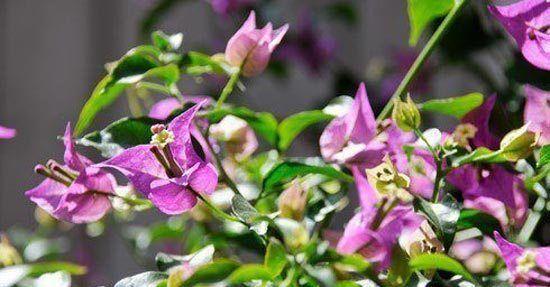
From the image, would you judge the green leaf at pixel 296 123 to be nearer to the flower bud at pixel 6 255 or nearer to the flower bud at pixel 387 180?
the flower bud at pixel 387 180

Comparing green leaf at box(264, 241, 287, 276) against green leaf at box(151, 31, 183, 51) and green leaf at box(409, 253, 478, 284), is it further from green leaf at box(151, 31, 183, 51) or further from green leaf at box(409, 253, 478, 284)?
green leaf at box(151, 31, 183, 51)

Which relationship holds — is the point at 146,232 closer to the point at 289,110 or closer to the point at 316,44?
the point at 316,44

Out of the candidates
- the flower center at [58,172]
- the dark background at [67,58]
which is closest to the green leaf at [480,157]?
the flower center at [58,172]

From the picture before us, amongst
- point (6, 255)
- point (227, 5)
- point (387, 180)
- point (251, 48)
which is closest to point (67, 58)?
point (227, 5)

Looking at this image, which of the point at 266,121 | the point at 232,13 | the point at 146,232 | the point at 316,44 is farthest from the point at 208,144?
the point at 316,44

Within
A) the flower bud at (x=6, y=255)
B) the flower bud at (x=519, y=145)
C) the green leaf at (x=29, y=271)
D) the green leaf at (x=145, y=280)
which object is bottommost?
the flower bud at (x=6, y=255)

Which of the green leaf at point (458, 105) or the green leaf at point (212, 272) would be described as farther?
the green leaf at point (458, 105)
